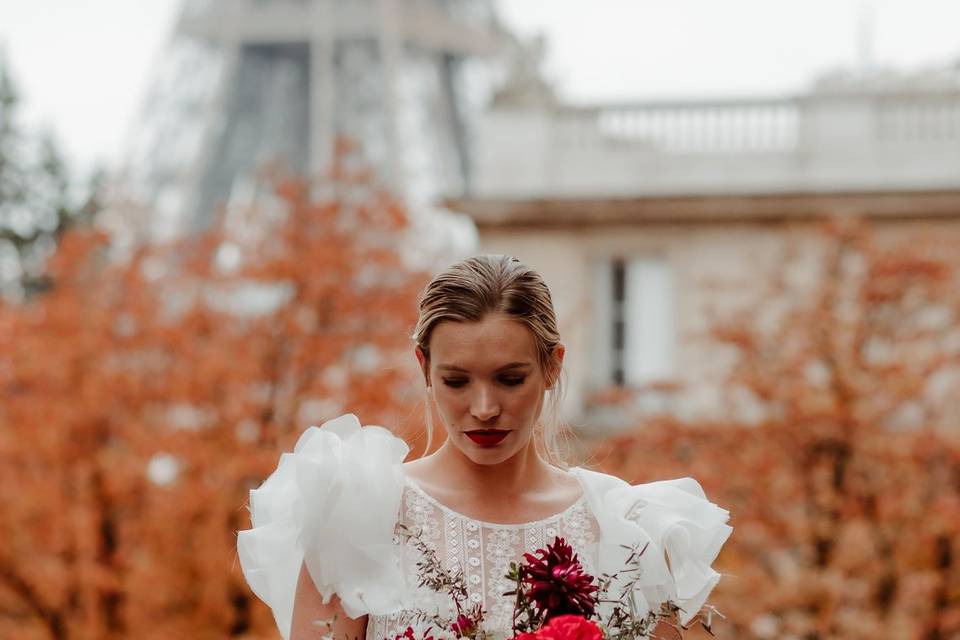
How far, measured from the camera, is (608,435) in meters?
15.2

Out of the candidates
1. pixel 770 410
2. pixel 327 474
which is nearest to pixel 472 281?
pixel 327 474

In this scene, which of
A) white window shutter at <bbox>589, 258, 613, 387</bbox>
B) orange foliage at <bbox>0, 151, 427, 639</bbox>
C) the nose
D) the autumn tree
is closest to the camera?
the nose

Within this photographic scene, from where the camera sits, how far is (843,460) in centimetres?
1109

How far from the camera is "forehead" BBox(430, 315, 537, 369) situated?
2557 mm

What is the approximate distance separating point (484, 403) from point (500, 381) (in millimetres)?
60

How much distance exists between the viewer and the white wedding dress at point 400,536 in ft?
8.68

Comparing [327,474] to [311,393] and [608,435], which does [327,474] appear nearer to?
[311,393]

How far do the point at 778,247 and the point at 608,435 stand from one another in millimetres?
2683

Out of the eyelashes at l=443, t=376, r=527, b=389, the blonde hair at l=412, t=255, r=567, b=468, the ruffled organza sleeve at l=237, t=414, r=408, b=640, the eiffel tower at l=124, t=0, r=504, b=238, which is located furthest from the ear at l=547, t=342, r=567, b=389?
the eiffel tower at l=124, t=0, r=504, b=238

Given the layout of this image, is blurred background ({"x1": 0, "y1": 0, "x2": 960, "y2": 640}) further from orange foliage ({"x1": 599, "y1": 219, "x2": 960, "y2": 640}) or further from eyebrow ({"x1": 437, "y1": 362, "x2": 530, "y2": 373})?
eyebrow ({"x1": 437, "y1": 362, "x2": 530, "y2": 373})

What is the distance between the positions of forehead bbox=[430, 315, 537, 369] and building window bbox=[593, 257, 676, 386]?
1322cm

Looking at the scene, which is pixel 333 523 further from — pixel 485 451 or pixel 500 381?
pixel 500 381

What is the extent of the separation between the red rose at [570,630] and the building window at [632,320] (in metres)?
13.6

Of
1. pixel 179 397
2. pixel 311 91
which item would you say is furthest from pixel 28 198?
pixel 179 397
